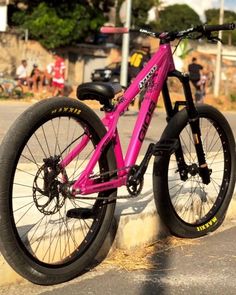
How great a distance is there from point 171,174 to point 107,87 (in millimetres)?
1092

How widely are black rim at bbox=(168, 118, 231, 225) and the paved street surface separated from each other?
10.8 inches

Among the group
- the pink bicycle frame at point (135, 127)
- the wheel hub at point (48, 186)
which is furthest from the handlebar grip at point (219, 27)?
the wheel hub at point (48, 186)

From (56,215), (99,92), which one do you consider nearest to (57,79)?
(56,215)

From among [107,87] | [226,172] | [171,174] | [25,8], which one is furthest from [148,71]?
[25,8]

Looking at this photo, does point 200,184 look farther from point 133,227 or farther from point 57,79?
point 57,79

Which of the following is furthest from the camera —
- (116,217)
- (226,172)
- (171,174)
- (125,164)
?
(226,172)

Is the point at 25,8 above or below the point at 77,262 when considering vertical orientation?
above

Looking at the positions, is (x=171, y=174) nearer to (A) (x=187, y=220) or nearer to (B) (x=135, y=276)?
Result: (A) (x=187, y=220)

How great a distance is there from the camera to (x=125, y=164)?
3818 millimetres

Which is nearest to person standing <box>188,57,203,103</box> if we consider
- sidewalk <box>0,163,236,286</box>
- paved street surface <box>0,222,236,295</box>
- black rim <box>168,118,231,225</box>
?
black rim <box>168,118,231,225</box>

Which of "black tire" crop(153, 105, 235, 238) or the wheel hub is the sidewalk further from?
the wheel hub

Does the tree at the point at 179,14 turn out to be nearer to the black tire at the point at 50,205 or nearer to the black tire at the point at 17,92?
the black tire at the point at 17,92

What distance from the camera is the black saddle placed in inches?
143

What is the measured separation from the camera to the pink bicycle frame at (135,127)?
11.6 feet
